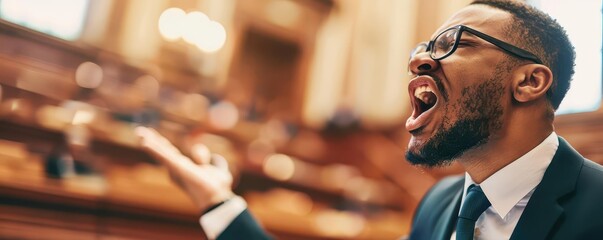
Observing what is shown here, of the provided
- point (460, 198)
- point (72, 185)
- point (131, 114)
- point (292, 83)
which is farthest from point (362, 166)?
point (460, 198)

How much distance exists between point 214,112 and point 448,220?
10.3ft

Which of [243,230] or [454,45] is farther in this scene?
[243,230]

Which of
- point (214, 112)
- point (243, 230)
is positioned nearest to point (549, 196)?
point (243, 230)

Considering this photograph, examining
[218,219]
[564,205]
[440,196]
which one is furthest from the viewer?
[440,196]

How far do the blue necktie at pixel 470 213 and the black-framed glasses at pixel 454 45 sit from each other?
1.02 ft

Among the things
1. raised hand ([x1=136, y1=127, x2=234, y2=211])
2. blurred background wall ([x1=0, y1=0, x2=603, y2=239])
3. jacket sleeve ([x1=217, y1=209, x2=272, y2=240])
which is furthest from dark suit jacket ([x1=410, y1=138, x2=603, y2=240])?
blurred background wall ([x1=0, y1=0, x2=603, y2=239])

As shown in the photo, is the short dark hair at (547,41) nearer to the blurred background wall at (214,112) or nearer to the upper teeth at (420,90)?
the upper teeth at (420,90)

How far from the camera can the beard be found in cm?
106

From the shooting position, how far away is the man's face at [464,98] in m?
1.07

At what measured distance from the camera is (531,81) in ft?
3.52

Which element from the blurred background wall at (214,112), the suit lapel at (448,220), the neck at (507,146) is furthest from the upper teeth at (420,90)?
the blurred background wall at (214,112)

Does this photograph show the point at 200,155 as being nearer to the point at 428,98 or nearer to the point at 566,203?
the point at 428,98

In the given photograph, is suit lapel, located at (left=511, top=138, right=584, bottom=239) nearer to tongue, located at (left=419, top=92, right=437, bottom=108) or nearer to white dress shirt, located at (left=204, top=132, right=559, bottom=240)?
white dress shirt, located at (left=204, top=132, right=559, bottom=240)

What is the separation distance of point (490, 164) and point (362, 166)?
416 centimetres
